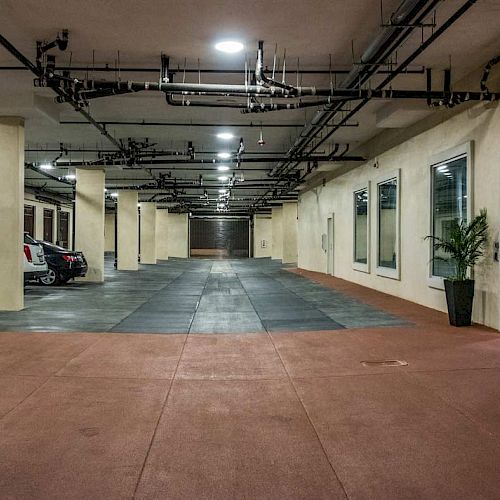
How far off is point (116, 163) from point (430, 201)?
893cm

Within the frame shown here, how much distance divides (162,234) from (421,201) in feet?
97.6

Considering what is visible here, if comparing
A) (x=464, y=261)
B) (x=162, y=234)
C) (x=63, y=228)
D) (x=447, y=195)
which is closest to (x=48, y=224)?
(x=63, y=228)

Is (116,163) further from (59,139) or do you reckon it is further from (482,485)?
(482,485)

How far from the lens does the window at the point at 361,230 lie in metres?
15.4

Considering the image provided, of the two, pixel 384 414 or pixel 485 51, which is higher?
pixel 485 51

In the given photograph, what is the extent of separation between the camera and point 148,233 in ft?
105

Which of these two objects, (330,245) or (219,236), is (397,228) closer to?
(330,245)

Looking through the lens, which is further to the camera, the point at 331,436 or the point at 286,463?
the point at 331,436

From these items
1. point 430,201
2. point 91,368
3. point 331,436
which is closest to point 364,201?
point 430,201

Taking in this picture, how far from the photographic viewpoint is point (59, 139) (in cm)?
1431

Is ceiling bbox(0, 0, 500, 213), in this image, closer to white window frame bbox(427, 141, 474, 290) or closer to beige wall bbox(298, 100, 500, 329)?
beige wall bbox(298, 100, 500, 329)

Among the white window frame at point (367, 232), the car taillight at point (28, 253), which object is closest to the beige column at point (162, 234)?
the white window frame at point (367, 232)

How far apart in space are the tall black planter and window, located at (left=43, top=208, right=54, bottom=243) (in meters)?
26.4

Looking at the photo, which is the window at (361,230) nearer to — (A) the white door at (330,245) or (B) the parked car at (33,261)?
(A) the white door at (330,245)
